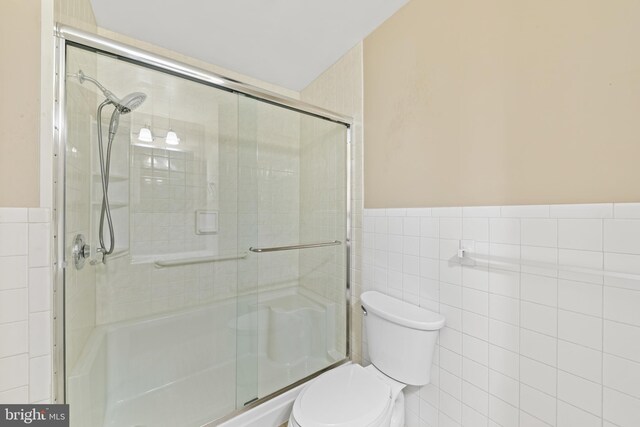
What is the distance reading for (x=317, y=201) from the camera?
1697 mm

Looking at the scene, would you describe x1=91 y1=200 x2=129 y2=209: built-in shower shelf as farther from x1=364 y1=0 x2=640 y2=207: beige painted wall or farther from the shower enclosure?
x1=364 y1=0 x2=640 y2=207: beige painted wall

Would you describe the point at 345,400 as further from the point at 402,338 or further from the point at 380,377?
the point at 402,338

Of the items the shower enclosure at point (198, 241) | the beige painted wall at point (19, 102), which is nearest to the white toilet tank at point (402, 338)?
the shower enclosure at point (198, 241)

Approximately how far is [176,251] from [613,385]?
1.91 metres

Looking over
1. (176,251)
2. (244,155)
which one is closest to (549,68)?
(244,155)

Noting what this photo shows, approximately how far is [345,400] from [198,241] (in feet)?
3.75

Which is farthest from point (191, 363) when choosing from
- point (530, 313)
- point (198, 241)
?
point (530, 313)

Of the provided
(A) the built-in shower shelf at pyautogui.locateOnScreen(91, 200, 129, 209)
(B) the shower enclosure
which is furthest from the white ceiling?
(A) the built-in shower shelf at pyautogui.locateOnScreen(91, 200, 129, 209)

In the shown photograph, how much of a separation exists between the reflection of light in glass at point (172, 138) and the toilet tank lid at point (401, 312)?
145cm

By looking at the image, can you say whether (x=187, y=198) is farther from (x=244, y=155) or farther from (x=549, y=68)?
(x=549, y=68)

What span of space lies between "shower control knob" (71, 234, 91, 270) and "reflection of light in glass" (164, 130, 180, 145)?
70 centimetres

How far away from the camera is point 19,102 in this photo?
0.76m

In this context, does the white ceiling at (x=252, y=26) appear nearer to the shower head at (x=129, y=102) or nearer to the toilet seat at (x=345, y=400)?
the shower head at (x=129, y=102)

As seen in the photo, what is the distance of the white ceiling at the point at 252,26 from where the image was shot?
1.29 m
